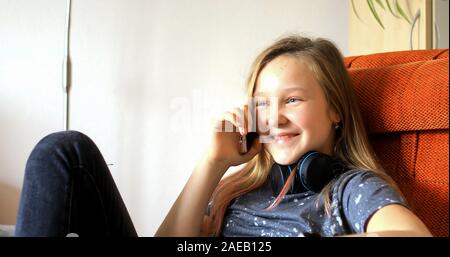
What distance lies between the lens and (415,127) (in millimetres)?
727

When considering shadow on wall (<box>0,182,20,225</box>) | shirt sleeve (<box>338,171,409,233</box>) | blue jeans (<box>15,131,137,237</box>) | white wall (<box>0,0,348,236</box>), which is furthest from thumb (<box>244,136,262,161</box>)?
shadow on wall (<box>0,182,20,225</box>)

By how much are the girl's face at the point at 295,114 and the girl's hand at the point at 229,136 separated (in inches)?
1.5

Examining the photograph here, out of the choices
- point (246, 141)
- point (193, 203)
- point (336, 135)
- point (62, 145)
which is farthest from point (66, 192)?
point (336, 135)

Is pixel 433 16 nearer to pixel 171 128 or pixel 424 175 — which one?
pixel 424 175

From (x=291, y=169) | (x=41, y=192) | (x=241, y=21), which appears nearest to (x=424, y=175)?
(x=291, y=169)

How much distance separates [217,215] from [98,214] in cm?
29

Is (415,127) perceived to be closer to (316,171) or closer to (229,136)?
(316,171)

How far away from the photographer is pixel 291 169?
82 cm

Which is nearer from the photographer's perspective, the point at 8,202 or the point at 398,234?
the point at 398,234

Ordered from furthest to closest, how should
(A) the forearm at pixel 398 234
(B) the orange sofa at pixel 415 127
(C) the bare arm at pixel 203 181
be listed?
(C) the bare arm at pixel 203 181 < (B) the orange sofa at pixel 415 127 < (A) the forearm at pixel 398 234

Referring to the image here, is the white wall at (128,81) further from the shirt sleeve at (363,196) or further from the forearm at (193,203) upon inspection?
the shirt sleeve at (363,196)

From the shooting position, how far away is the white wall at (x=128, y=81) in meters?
0.87

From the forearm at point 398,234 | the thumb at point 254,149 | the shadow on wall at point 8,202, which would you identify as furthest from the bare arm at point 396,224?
the shadow on wall at point 8,202

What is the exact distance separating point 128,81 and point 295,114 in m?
0.39
